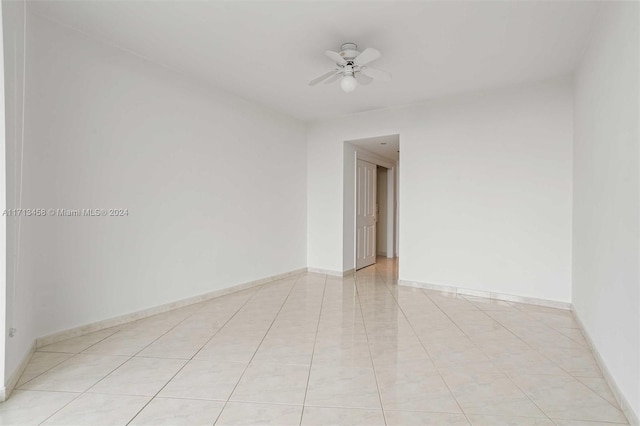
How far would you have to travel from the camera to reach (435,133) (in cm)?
476

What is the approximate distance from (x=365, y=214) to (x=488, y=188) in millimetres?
2509

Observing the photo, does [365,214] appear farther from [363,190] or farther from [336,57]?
[336,57]

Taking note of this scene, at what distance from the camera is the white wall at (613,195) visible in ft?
6.02

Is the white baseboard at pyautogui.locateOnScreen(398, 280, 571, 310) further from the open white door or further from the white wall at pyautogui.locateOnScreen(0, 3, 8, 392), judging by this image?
the white wall at pyautogui.locateOnScreen(0, 3, 8, 392)

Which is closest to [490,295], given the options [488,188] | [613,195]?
[488,188]

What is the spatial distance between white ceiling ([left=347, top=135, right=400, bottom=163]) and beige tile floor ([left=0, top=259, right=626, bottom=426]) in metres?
2.82

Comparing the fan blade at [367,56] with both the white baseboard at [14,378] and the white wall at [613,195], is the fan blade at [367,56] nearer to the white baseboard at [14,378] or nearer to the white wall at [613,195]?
the white wall at [613,195]

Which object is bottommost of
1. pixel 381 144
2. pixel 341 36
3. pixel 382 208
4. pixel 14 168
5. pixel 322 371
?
pixel 322 371

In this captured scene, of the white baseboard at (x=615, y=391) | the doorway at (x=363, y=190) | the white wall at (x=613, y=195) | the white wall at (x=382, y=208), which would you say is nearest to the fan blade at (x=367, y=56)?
the white wall at (x=613, y=195)

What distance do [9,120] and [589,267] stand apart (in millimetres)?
4463

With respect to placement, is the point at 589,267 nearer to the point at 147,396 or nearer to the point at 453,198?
the point at 453,198

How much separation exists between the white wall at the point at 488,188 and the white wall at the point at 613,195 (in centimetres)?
71

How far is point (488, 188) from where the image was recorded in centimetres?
434

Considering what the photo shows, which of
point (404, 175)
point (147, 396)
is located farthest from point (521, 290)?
point (147, 396)
